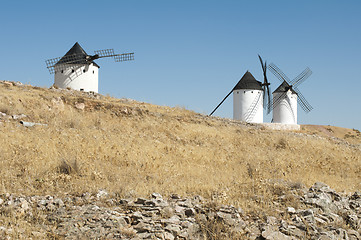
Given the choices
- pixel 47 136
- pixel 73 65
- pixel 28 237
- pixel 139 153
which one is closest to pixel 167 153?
pixel 139 153

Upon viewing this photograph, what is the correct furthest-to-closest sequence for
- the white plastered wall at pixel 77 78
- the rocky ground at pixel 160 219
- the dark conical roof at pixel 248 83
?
the dark conical roof at pixel 248 83
the white plastered wall at pixel 77 78
the rocky ground at pixel 160 219

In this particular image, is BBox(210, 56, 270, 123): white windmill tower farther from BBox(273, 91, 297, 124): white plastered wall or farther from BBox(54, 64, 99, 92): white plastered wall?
BBox(54, 64, 99, 92): white plastered wall

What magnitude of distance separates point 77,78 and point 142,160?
21.9 metres

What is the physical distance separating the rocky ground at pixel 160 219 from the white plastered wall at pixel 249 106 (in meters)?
26.9

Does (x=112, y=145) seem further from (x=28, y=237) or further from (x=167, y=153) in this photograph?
(x=28, y=237)

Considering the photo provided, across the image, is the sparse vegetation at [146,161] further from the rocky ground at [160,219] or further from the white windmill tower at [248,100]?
the white windmill tower at [248,100]

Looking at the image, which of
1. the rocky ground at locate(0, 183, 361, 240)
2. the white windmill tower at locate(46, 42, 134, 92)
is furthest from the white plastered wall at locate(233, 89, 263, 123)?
the rocky ground at locate(0, 183, 361, 240)

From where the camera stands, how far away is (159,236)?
502cm

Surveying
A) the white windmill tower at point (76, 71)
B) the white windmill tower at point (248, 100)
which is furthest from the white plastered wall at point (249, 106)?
the white windmill tower at point (76, 71)

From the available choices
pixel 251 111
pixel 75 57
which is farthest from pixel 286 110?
pixel 75 57

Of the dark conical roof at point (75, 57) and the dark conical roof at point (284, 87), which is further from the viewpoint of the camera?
the dark conical roof at point (284, 87)

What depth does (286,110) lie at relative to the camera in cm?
3431

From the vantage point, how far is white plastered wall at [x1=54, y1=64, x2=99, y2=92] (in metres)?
28.9

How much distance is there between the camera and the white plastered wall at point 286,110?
3428cm
